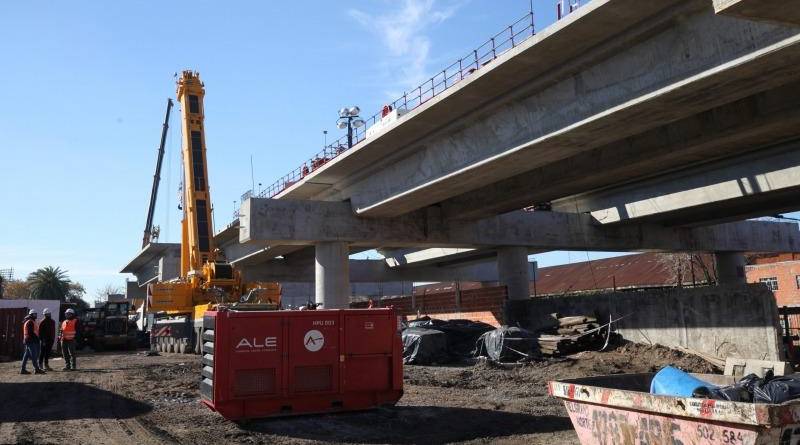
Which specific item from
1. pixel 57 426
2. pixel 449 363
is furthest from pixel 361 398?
pixel 449 363

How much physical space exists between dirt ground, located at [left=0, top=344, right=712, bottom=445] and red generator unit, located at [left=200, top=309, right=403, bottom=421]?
0.31 m

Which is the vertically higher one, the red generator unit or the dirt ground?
the red generator unit

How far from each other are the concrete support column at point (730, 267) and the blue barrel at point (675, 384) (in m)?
29.9

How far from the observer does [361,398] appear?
33.4ft

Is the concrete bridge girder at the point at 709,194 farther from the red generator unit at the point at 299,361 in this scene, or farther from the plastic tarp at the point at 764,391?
the plastic tarp at the point at 764,391

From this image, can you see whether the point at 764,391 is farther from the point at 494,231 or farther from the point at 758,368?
the point at 494,231

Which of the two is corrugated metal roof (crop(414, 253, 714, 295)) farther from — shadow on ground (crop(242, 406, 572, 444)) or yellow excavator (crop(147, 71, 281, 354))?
shadow on ground (crop(242, 406, 572, 444))

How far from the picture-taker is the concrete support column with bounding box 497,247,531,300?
27.8 m

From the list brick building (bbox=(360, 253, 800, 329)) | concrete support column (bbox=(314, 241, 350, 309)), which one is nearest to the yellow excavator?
concrete support column (bbox=(314, 241, 350, 309))

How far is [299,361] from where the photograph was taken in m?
9.62

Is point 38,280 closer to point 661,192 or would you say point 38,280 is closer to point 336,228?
point 336,228

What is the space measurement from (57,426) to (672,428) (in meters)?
8.64

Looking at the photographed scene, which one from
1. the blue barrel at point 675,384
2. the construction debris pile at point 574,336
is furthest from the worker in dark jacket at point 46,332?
the blue barrel at point 675,384

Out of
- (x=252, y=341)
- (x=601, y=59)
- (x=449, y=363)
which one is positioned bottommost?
(x=449, y=363)
